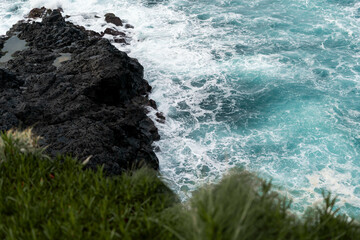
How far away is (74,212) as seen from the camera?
197 inches

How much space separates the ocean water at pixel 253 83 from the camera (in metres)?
15.8

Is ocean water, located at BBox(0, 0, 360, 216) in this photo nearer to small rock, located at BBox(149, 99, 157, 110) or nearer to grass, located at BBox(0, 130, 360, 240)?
small rock, located at BBox(149, 99, 157, 110)

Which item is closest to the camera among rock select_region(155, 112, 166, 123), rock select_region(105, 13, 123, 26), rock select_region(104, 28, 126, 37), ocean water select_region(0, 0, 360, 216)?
ocean water select_region(0, 0, 360, 216)

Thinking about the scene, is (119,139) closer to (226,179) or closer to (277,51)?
(226,179)

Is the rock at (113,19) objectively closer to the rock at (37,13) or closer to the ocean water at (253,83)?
the ocean water at (253,83)

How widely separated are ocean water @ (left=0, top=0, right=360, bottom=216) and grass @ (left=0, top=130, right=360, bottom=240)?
4889mm

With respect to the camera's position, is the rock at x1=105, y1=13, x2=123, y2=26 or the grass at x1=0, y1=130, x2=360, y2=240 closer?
the grass at x1=0, y1=130, x2=360, y2=240

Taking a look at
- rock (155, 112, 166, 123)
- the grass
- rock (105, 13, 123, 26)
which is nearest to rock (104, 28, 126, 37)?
rock (105, 13, 123, 26)

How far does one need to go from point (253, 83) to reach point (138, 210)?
17.2 meters

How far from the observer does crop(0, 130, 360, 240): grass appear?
13.6 ft

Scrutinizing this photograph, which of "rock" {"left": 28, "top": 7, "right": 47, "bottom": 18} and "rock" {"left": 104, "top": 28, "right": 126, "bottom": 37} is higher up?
"rock" {"left": 28, "top": 7, "right": 47, "bottom": 18}

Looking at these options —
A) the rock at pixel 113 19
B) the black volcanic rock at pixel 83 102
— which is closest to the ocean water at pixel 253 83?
the rock at pixel 113 19

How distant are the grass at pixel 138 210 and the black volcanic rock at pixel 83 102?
17.1ft

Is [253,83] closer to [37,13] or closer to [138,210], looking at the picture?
[138,210]
